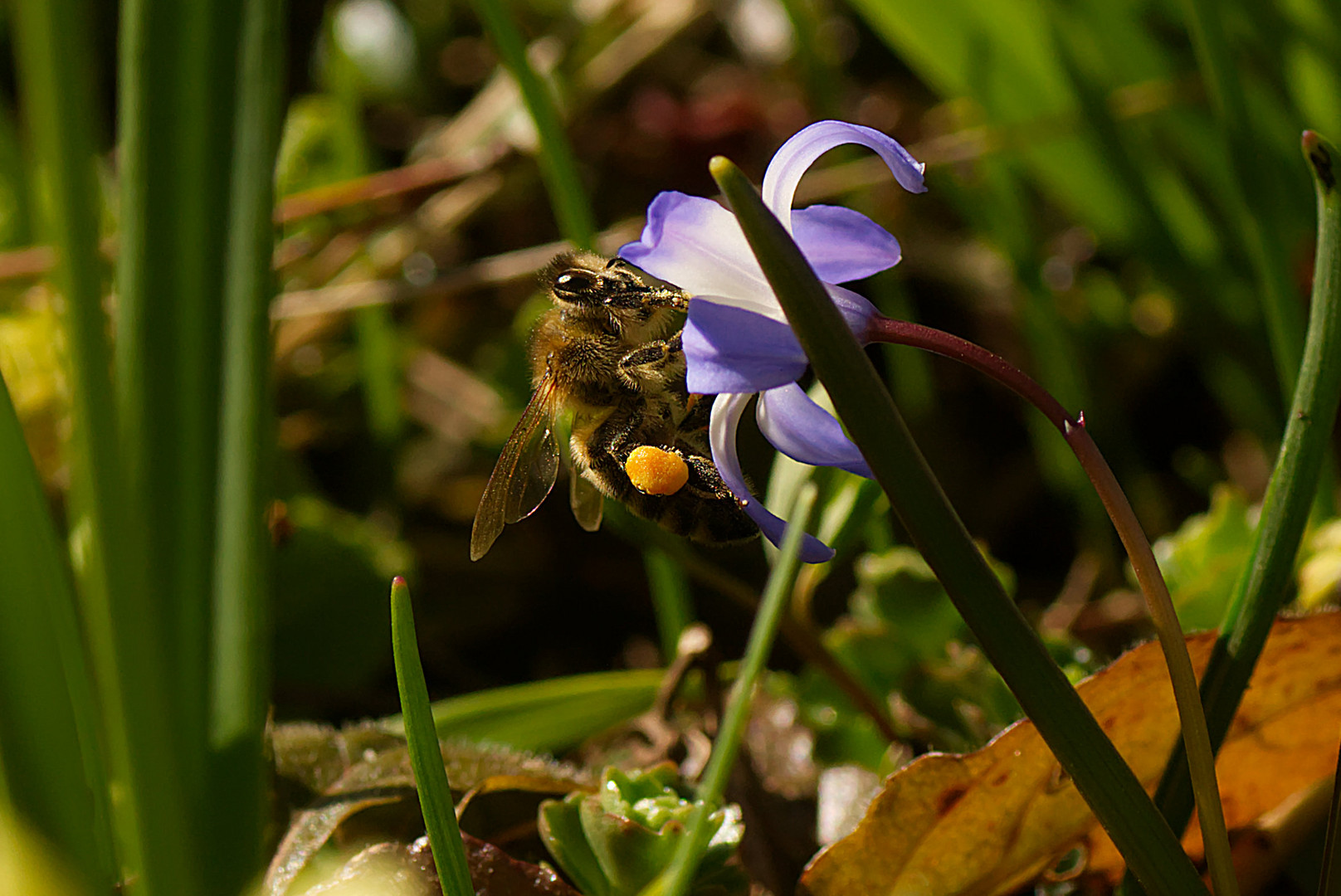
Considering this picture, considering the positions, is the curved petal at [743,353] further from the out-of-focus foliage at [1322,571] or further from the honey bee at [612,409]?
the out-of-focus foliage at [1322,571]

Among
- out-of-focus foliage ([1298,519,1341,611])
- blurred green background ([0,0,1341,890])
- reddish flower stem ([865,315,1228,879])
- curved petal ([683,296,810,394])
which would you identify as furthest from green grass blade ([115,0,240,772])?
out-of-focus foliage ([1298,519,1341,611])

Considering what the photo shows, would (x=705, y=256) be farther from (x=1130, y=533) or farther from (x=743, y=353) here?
(x=1130, y=533)

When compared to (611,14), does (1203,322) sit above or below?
below

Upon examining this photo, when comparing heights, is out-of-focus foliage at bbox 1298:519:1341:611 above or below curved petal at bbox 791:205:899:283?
below

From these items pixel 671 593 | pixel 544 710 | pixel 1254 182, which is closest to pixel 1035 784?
pixel 544 710

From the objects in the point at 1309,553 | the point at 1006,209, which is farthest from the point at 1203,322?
the point at 1309,553

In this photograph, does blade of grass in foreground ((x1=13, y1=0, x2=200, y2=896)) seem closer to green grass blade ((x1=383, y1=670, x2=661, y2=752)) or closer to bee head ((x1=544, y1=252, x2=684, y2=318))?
bee head ((x1=544, y1=252, x2=684, y2=318))

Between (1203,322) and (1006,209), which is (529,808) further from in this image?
(1203,322)
